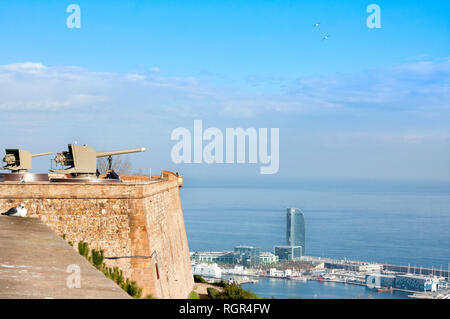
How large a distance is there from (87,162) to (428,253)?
309 ft

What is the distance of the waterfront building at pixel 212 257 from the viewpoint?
78.6 metres

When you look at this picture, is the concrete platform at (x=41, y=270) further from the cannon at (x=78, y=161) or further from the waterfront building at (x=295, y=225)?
the waterfront building at (x=295, y=225)

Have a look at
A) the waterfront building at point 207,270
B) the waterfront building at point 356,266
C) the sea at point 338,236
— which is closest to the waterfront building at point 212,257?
the sea at point 338,236

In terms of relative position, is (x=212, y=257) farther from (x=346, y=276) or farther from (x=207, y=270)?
(x=207, y=270)

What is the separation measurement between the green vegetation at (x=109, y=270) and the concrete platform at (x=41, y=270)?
239 cm

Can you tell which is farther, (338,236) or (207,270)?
(338,236)

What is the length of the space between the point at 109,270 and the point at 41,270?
22.5ft

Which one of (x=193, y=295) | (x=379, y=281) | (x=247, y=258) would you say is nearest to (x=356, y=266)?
(x=379, y=281)

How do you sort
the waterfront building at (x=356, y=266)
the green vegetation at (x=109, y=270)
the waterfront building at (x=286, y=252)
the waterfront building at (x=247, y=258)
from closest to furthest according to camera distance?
the green vegetation at (x=109, y=270)
the waterfront building at (x=356, y=266)
the waterfront building at (x=247, y=258)
the waterfront building at (x=286, y=252)

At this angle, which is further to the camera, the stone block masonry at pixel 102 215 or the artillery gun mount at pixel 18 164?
the artillery gun mount at pixel 18 164

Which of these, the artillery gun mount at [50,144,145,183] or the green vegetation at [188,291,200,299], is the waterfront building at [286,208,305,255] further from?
the artillery gun mount at [50,144,145,183]

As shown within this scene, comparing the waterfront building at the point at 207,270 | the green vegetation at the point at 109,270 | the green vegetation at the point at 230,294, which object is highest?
the green vegetation at the point at 109,270

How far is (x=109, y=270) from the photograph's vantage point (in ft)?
61.5

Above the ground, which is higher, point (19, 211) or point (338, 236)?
point (19, 211)
